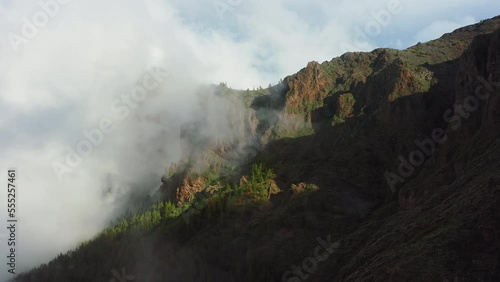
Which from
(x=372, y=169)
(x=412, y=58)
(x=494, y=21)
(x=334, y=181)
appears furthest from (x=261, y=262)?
(x=494, y=21)

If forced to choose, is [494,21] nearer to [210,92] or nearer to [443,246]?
[210,92]

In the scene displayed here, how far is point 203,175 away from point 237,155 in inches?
580

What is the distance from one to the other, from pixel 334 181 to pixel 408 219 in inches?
1799

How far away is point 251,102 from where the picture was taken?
17112 cm

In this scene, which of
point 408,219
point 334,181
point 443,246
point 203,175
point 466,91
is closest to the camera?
point 443,246

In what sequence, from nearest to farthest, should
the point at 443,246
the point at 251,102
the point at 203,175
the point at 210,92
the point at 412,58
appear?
the point at 443,246 < the point at 412,58 < the point at 203,175 < the point at 251,102 < the point at 210,92

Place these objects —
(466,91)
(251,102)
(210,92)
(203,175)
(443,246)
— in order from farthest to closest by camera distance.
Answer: (210,92)
(251,102)
(203,175)
(466,91)
(443,246)

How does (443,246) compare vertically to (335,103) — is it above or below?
below

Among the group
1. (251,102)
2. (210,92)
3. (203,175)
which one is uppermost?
(210,92)

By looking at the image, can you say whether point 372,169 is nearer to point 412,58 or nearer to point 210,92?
point 412,58

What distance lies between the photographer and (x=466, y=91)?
76062 millimetres

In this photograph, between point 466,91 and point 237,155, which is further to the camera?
point 237,155

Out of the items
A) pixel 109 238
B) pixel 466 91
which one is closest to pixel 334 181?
pixel 466 91

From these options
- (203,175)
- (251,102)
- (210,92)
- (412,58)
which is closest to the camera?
(412,58)
